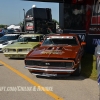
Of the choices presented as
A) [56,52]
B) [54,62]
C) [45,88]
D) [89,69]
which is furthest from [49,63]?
[89,69]

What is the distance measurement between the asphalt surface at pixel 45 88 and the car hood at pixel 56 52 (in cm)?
78

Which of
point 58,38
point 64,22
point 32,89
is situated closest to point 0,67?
point 58,38

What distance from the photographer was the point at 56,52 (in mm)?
7098

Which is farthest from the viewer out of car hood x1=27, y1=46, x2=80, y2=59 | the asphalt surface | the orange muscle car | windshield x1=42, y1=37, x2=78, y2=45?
windshield x1=42, y1=37, x2=78, y2=45

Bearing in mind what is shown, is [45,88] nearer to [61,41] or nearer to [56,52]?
[56,52]

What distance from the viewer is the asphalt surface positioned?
521 cm

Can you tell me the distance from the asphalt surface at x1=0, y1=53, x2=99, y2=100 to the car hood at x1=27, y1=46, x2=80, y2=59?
78 cm

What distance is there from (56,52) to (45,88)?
1606mm

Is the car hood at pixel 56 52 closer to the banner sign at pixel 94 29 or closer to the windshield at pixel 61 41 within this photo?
the windshield at pixel 61 41

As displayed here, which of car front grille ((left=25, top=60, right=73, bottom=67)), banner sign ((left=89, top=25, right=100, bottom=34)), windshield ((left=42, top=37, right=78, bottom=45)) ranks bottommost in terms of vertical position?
car front grille ((left=25, top=60, right=73, bottom=67))

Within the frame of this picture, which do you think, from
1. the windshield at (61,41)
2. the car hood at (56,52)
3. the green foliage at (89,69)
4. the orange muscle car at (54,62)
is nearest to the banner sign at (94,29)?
the green foliage at (89,69)

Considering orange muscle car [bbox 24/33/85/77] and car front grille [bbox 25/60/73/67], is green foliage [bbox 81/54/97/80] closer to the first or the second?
orange muscle car [bbox 24/33/85/77]

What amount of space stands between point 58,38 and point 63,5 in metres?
4.97

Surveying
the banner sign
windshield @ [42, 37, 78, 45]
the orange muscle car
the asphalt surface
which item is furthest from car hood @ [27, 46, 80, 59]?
the banner sign
